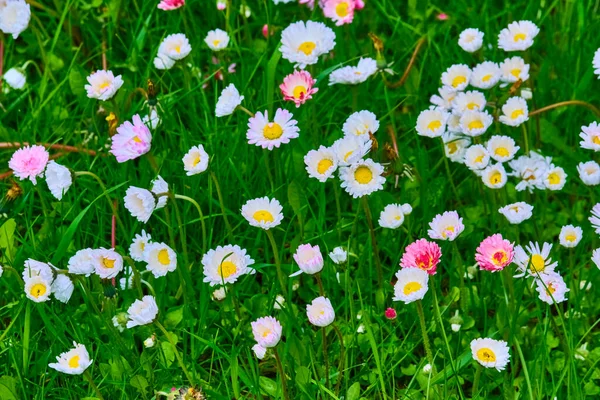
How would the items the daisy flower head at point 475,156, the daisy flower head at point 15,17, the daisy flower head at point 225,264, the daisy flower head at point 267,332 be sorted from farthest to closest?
1. the daisy flower head at point 15,17
2. the daisy flower head at point 475,156
3. the daisy flower head at point 225,264
4. the daisy flower head at point 267,332

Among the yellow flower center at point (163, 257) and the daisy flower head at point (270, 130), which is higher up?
the daisy flower head at point (270, 130)

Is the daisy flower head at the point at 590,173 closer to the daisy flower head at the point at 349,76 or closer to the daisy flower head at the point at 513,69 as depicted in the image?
the daisy flower head at the point at 513,69

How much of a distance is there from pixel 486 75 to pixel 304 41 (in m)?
0.45

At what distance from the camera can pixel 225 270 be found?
1936mm

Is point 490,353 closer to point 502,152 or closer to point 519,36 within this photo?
point 502,152

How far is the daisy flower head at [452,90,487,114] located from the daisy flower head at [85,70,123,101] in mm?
803

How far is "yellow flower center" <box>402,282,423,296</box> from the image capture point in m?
1.78

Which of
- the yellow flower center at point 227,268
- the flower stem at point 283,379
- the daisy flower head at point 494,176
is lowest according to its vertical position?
the flower stem at point 283,379

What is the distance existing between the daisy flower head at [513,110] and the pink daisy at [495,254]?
451 millimetres

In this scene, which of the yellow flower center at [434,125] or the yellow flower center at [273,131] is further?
the yellow flower center at [434,125]

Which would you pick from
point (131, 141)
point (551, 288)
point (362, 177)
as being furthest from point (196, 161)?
point (551, 288)

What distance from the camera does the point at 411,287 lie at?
1.78 meters

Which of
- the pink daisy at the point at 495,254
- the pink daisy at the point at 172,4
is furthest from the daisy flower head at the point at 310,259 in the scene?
the pink daisy at the point at 172,4

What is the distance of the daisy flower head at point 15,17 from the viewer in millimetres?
2484
